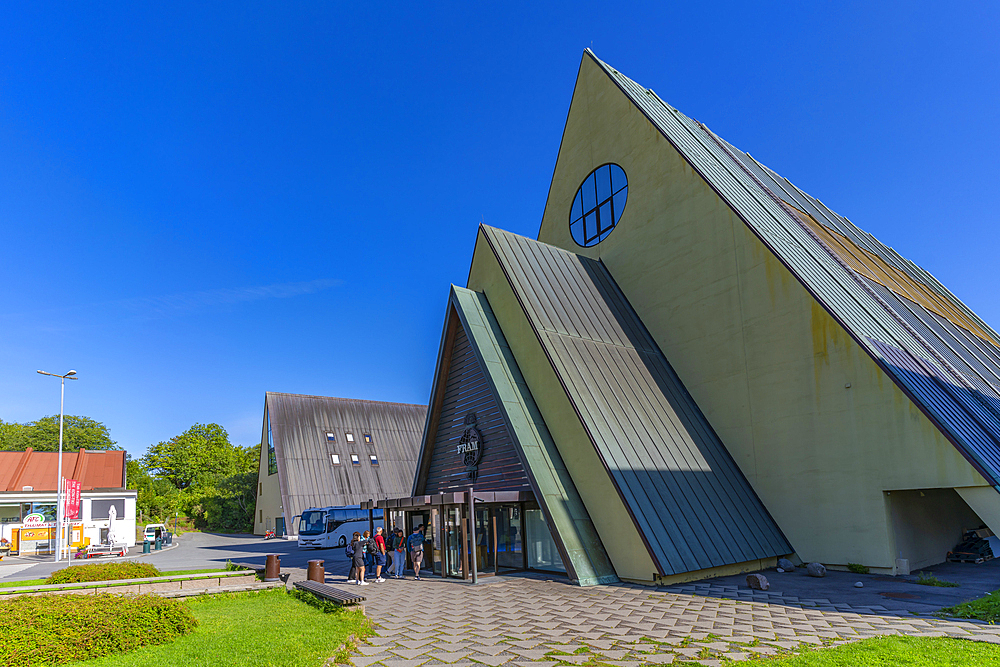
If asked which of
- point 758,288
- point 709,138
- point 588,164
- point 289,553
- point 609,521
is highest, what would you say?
point 709,138

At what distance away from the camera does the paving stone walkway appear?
27.3 ft

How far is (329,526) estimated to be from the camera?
3167 centimetres

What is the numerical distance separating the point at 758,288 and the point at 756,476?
5421 millimetres

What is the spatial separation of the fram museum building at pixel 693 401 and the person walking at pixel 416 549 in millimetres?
853

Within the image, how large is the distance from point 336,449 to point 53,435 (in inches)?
1734

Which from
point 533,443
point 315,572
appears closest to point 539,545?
point 533,443

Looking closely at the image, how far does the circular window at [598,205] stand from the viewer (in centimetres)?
2406

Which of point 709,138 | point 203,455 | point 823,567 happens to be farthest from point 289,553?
point 203,455

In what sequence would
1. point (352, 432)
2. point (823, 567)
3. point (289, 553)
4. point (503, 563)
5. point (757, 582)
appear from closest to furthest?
1. point (757, 582)
2. point (823, 567)
3. point (503, 563)
4. point (289, 553)
5. point (352, 432)

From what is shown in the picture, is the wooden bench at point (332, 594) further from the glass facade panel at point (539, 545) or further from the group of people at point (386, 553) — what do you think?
the glass facade panel at point (539, 545)

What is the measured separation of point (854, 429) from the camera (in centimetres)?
1524

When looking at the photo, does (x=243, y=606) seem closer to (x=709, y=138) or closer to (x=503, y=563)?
(x=503, y=563)

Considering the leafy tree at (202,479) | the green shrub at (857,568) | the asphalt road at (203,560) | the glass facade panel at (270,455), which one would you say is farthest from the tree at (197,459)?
the green shrub at (857,568)

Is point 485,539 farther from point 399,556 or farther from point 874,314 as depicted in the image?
point 874,314
